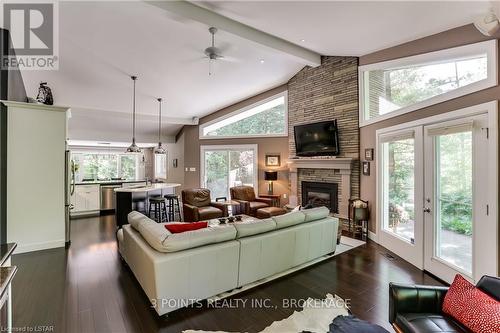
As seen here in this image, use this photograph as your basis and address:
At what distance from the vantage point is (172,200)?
6.67 meters

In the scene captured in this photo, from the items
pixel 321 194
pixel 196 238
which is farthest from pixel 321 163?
pixel 196 238

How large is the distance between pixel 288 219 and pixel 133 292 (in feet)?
6.66

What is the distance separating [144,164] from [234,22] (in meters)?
8.46

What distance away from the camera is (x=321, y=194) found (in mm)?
6098

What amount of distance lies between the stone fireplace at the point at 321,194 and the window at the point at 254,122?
1761 mm

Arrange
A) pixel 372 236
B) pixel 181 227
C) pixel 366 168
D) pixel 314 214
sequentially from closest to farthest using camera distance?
pixel 181 227, pixel 314 214, pixel 372 236, pixel 366 168

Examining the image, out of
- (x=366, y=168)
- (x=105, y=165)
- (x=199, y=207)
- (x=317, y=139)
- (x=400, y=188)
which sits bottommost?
(x=199, y=207)

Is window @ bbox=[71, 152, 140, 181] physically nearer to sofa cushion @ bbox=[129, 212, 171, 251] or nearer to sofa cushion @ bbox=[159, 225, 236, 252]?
sofa cushion @ bbox=[129, 212, 171, 251]

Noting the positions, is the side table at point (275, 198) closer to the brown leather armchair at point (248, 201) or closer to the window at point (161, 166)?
the brown leather armchair at point (248, 201)

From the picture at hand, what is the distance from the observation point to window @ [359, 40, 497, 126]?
279cm

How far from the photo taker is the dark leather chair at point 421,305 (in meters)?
1.68

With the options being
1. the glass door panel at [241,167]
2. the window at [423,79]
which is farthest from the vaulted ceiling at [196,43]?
the glass door panel at [241,167]

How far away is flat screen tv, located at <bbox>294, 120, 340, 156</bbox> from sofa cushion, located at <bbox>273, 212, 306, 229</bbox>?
2745 millimetres

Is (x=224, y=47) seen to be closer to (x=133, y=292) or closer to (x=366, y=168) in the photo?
(x=366, y=168)
